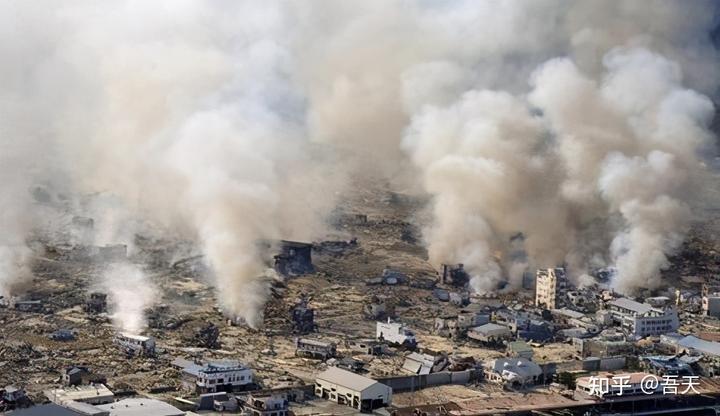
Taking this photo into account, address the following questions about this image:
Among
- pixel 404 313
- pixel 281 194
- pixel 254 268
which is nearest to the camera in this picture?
pixel 254 268

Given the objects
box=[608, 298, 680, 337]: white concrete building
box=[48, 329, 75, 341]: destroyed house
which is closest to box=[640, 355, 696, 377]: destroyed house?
box=[608, 298, 680, 337]: white concrete building

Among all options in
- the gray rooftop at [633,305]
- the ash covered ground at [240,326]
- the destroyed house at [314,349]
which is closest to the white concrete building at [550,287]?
the ash covered ground at [240,326]

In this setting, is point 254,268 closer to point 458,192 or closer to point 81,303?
point 81,303

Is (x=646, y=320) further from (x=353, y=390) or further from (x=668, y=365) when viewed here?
(x=353, y=390)

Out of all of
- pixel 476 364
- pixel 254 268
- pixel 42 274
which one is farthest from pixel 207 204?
pixel 476 364

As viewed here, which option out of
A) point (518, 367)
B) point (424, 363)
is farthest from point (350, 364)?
point (518, 367)

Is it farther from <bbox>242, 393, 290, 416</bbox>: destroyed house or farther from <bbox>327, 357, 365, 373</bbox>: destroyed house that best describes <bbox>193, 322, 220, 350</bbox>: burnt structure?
<bbox>242, 393, 290, 416</bbox>: destroyed house

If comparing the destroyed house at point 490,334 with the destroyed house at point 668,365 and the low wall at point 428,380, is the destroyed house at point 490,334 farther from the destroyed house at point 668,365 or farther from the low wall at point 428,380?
the destroyed house at point 668,365
